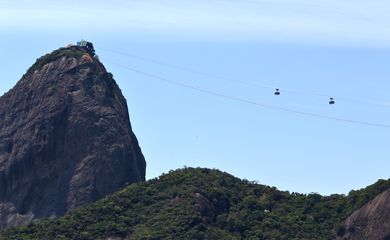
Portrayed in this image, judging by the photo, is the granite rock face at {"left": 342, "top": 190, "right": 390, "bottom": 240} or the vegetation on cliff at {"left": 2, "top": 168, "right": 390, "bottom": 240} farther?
the vegetation on cliff at {"left": 2, "top": 168, "right": 390, "bottom": 240}

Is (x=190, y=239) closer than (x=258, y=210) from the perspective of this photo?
Yes

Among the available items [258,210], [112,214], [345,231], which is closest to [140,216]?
[112,214]

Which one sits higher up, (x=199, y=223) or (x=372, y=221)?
(x=199, y=223)

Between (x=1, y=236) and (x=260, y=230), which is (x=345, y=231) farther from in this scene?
(x=1, y=236)

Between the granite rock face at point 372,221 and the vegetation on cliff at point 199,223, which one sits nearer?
the granite rock face at point 372,221

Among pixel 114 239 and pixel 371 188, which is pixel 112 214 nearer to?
pixel 114 239

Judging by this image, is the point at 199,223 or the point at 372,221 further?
the point at 199,223

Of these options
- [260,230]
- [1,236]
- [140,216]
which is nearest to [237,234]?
[260,230]
